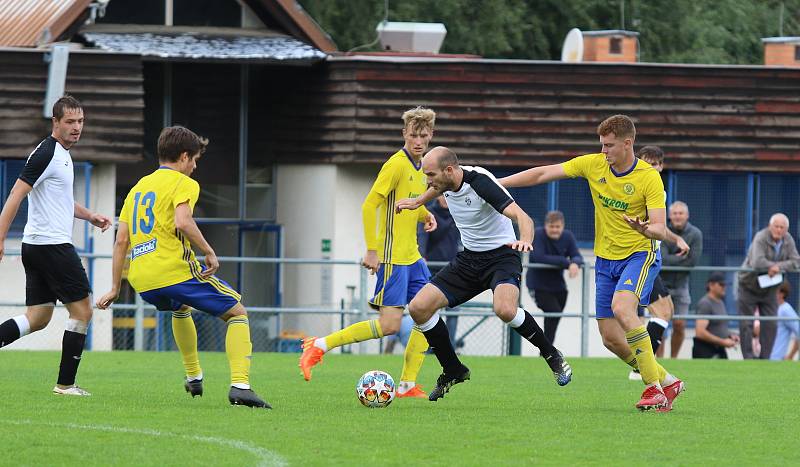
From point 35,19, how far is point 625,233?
15.0 m

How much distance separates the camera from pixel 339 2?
99.7 ft

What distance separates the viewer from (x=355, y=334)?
1093 centimetres

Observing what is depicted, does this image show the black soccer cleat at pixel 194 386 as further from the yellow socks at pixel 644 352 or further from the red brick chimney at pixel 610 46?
the red brick chimney at pixel 610 46

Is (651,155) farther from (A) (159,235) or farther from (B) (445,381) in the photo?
(A) (159,235)

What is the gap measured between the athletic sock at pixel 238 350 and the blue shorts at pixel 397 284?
1661 millimetres

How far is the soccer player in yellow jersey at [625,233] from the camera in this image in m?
9.92

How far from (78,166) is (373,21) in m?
10.2

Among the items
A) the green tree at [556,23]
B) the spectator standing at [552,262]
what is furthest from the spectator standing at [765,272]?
the green tree at [556,23]

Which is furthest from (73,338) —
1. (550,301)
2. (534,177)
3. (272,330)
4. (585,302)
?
(272,330)

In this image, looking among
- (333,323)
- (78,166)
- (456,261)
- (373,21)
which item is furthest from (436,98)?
(456,261)

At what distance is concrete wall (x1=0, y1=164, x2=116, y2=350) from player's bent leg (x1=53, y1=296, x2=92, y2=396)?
9.04 meters

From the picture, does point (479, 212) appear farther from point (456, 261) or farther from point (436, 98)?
point (436, 98)

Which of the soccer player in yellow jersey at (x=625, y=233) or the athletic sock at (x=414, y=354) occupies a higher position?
the soccer player in yellow jersey at (x=625, y=233)

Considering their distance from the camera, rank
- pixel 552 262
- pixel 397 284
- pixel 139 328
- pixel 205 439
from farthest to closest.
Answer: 1. pixel 139 328
2. pixel 552 262
3. pixel 397 284
4. pixel 205 439
